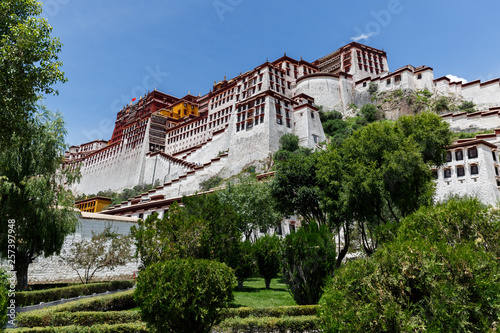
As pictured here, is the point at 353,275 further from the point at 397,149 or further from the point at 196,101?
the point at 196,101

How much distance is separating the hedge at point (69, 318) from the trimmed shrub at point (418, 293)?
6728mm

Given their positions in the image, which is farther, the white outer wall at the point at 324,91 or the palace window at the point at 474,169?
the white outer wall at the point at 324,91

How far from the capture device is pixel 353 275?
6012 mm

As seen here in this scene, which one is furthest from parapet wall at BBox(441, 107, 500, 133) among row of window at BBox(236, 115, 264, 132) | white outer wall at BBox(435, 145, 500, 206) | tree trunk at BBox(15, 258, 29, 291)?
tree trunk at BBox(15, 258, 29, 291)

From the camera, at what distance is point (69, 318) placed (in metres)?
9.44

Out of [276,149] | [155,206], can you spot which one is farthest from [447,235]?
[276,149]

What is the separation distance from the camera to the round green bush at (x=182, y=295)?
7457 mm

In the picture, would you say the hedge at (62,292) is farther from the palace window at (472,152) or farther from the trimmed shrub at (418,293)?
the palace window at (472,152)

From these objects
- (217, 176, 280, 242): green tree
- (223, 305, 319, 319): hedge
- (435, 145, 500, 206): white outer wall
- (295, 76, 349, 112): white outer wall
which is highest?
(295, 76, 349, 112): white outer wall

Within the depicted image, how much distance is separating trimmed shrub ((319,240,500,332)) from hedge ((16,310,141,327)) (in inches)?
265

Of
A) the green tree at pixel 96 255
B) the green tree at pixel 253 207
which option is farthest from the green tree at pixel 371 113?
the green tree at pixel 96 255

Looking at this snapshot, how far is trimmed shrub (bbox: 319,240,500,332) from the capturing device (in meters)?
4.98

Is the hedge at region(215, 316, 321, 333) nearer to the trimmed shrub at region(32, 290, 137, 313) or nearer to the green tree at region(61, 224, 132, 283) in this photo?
the trimmed shrub at region(32, 290, 137, 313)

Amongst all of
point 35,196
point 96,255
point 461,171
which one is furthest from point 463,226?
point 461,171
